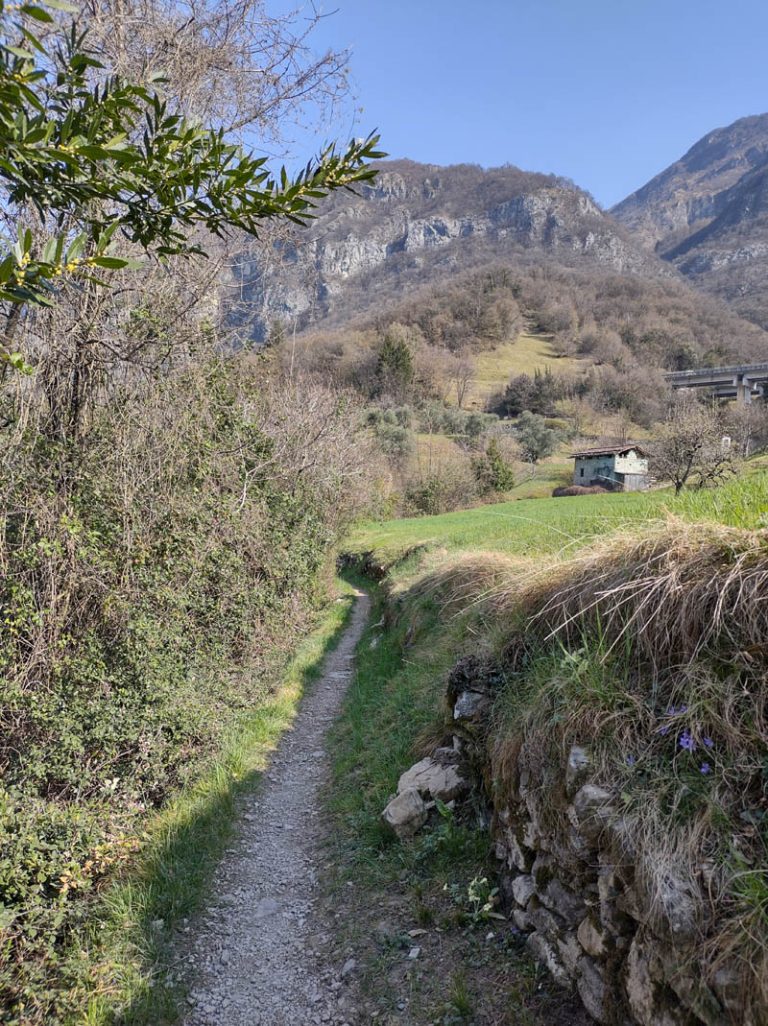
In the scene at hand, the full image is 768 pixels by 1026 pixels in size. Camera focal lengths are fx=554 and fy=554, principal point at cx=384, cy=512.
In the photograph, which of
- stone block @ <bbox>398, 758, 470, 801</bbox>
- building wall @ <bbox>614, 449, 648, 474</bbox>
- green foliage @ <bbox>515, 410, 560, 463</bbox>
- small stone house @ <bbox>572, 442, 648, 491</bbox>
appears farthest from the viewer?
green foliage @ <bbox>515, 410, 560, 463</bbox>

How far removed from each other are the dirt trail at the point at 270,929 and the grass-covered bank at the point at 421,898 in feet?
0.84

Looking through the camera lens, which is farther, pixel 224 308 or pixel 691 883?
pixel 224 308

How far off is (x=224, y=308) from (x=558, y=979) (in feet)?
27.1

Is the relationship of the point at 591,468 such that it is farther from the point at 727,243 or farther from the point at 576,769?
the point at 727,243

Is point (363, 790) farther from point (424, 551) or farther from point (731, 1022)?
point (424, 551)

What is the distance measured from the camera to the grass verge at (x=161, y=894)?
12.2 feet

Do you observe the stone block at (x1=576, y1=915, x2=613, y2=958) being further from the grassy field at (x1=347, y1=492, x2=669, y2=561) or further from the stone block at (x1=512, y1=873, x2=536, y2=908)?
the grassy field at (x1=347, y1=492, x2=669, y2=561)

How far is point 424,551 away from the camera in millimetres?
15211

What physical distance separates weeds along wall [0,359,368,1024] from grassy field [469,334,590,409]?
211ft

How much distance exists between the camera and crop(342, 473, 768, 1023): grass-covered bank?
6.84 ft

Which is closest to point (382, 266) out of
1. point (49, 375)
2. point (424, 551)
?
point (424, 551)

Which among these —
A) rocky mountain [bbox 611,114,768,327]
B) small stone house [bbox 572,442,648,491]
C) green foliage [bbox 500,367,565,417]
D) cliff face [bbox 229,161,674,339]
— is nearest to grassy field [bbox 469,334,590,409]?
green foliage [bbox 500,367,565,417]

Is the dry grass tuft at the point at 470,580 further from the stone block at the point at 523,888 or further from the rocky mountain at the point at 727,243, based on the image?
the rocky mountain at the point at 727,243

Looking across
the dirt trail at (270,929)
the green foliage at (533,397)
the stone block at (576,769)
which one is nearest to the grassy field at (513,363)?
the green foliage at (533,397)
